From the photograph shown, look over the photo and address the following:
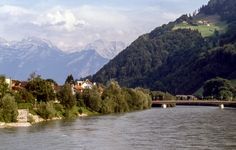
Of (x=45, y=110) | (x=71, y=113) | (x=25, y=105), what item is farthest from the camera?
(x=71, y=113)

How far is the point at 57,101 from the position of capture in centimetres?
12912

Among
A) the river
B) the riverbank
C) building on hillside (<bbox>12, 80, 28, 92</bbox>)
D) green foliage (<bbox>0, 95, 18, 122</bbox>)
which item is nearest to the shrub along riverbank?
green foliage (<bbox>0, 95, 18, 122</bbox>)

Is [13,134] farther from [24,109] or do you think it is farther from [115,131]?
[24,109]

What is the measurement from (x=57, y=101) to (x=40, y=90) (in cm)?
704

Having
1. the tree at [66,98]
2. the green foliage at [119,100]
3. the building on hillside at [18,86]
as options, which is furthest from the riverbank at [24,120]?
the green foliage at [119,100]

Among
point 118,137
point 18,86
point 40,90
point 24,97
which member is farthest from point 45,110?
point 118,137

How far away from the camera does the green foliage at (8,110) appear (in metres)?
97.2

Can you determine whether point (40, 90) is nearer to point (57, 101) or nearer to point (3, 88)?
point (57, 101)

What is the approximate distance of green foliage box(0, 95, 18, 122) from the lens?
319ft

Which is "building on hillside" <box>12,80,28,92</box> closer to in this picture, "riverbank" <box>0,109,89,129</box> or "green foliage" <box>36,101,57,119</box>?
"green foliage" <box>36,101,57,119</box>

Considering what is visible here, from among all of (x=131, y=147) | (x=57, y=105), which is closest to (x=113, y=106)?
(x=57, y=105)

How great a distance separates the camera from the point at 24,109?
343 feet

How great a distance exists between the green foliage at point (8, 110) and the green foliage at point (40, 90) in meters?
23.6

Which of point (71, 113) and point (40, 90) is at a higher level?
point (40, 90)
